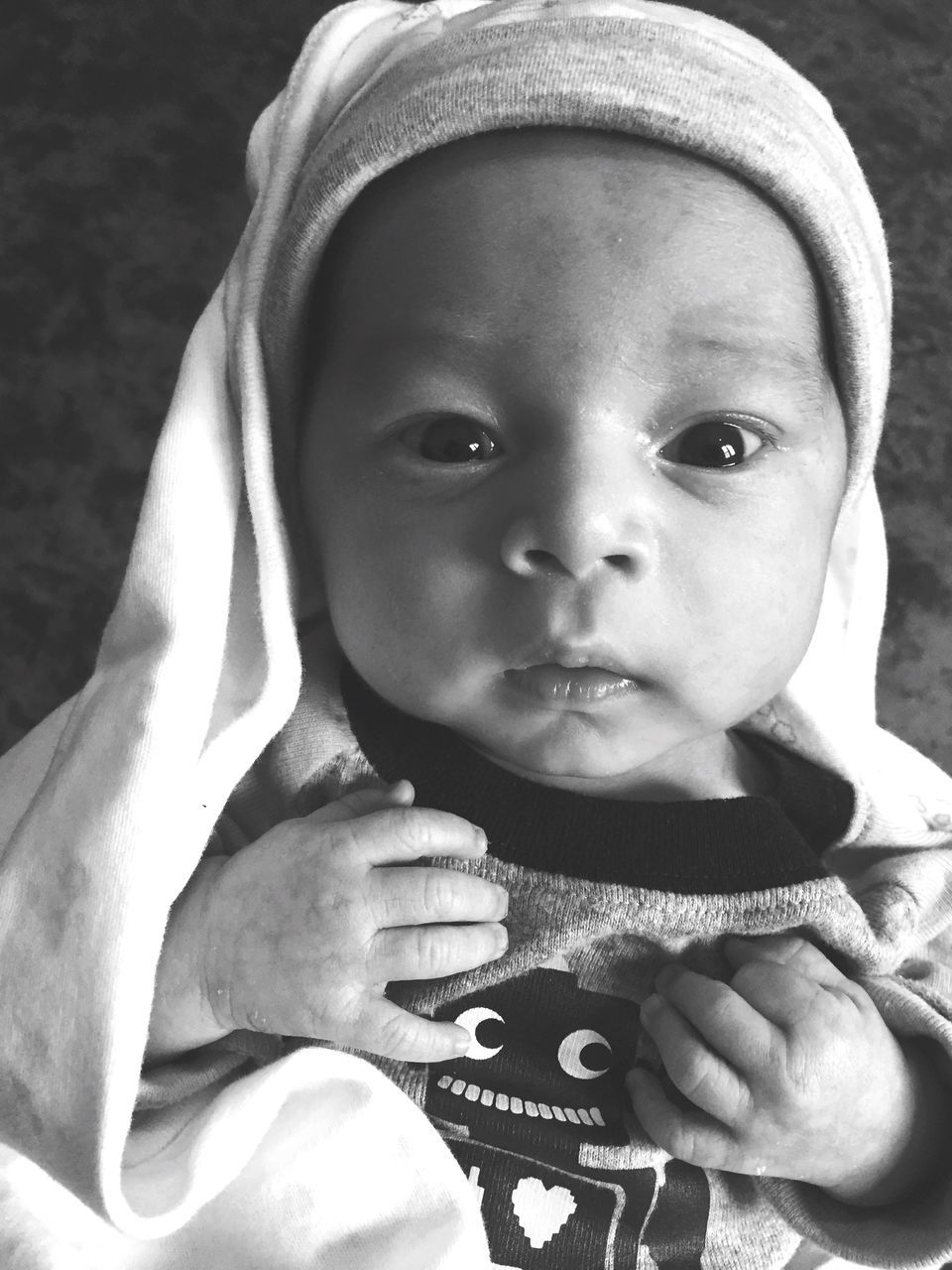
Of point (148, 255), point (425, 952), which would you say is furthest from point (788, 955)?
point (148, 255)

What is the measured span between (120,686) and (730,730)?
1.85ft

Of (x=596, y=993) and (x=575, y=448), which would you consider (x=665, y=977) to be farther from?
(x=575, y=448)

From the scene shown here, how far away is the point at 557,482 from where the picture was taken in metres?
0.81

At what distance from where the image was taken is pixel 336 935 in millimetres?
895

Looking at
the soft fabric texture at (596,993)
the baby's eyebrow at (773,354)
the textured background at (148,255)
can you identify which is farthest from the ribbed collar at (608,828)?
the textured background at (148,255)

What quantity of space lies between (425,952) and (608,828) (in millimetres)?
171

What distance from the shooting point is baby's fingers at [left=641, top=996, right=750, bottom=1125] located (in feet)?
3.05

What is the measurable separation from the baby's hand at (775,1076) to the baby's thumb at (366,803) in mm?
255

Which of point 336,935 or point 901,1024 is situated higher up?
point 336,935

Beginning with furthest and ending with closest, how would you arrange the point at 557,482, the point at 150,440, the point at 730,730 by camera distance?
the point at 150,440 → the point at 730,730 → the point at 557,482

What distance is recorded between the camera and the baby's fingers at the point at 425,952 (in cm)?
91

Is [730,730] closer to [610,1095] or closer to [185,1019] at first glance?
[610,1095]

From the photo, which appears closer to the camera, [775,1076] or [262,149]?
[775,1076]

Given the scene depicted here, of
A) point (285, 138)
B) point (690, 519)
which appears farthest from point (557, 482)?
point (285, 138)
